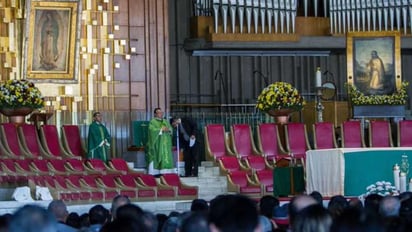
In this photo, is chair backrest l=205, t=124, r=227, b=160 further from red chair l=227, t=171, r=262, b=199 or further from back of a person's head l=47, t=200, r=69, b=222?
back of a person's head l=47, t=200, r=69, b=222

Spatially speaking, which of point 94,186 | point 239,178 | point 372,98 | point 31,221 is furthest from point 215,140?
point 31,221

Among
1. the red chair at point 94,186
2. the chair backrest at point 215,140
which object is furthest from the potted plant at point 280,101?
the red chair at point 94,186

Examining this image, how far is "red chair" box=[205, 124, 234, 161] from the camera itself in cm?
1758

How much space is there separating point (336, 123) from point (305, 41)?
94.6 inches

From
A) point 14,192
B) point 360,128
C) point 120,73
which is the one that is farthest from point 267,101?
point 14,192

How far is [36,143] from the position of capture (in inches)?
667

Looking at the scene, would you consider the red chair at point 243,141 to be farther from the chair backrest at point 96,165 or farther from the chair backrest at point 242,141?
the chair backrest at point 96,165

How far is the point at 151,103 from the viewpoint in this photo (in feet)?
64.5

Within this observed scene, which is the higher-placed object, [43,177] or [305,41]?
[305,41]

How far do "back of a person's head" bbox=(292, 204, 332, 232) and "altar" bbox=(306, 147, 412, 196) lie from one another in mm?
9397

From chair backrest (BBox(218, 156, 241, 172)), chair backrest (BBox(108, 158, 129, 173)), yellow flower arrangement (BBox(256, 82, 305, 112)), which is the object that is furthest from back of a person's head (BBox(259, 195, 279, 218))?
yellow flower arrangement (BBox(256, 82, 305, 112))

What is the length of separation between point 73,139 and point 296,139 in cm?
413

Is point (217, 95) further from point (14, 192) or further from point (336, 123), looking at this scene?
point (14, 192)

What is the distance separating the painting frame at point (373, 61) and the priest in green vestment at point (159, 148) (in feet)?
16.8
